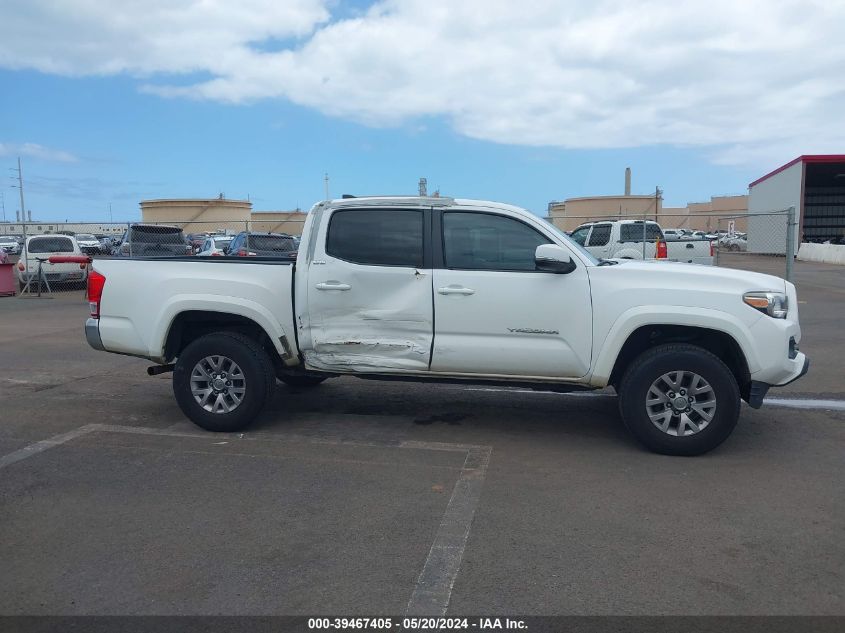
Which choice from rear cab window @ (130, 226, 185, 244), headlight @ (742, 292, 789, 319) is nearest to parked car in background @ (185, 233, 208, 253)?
rear cab window @ (130, 226, 185, 244)

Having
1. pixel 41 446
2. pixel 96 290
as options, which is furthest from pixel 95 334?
pixel 41 446

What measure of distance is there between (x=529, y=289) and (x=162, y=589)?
3.43 m

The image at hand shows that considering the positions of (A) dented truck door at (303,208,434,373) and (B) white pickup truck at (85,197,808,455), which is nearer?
(B) white pickup truck at (85,197,808,455)

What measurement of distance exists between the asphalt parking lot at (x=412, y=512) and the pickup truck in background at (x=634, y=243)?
39.1 ft

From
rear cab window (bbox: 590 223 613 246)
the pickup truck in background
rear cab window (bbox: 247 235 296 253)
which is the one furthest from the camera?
rear cab window (bbox: 590 223 613 246)

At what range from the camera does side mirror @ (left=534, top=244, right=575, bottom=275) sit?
565 cm

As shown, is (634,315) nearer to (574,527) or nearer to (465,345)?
(465,345)

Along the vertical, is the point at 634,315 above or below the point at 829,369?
above

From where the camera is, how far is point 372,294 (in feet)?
20.0

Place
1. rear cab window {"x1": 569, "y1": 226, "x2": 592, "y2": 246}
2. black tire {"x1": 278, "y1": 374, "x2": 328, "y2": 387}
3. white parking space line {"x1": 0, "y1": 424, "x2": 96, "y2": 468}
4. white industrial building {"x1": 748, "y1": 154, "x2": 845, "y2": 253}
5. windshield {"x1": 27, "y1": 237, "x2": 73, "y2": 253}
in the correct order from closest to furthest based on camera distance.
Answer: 1. white parking space line {"x1": 0, "y1": 424, "x2": 96, "y2": 468}
2. black tire {"x1": 278, "y1": 374, "x2": 328, "y2": 387}
3. rear cab window {"x1": 569, "y1": 226, "x2": 592, "y2": 246}
4. windshield {"x1": 27, "y1": 237, "x2": 73, "y2": 253}
5. white industrial building {"x1": 748, "y1": 154, "x2": 845, "y2": 253}

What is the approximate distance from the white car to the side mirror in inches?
695

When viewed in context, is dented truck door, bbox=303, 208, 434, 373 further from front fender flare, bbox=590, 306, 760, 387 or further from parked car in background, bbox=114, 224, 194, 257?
parked car in background, bbox=114, 224, 194, 257

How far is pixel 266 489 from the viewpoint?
5047 mm

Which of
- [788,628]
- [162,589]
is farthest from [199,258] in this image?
[788,628]
